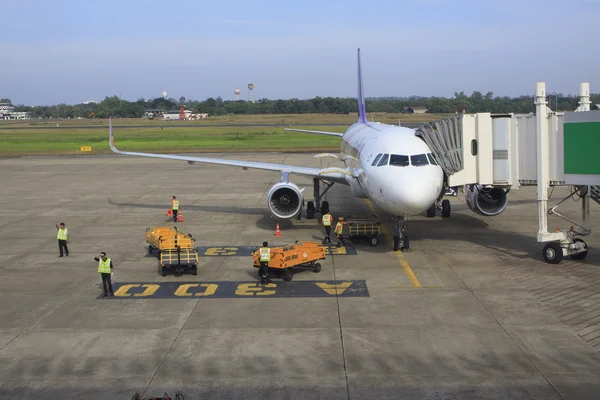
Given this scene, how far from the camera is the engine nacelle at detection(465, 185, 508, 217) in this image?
25.9 metres

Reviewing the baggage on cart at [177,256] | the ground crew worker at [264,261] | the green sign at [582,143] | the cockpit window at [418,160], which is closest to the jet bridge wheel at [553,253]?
the green sign at [582,143]

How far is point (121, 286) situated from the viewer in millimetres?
18484

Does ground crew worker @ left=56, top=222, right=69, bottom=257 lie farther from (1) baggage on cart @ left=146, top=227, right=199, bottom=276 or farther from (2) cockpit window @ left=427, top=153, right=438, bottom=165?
(2) cockpit window @ left=427, top=153, right=438, bottom=165

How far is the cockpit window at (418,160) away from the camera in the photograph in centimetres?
2094

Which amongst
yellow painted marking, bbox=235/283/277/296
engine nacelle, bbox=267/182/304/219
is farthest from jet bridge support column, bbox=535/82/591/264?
engine nacelle, bbox=267/182/304/219

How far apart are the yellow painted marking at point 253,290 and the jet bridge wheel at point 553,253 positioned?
8876 mm

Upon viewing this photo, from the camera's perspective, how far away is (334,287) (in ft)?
59.1

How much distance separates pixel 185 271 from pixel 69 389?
8.43 meters

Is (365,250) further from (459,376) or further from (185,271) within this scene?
(459,376)

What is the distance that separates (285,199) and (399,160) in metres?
6.71

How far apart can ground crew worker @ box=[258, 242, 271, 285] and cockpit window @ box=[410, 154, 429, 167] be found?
5877 mm

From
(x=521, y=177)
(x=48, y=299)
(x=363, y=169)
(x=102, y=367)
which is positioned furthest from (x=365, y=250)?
(x=102, y=367)

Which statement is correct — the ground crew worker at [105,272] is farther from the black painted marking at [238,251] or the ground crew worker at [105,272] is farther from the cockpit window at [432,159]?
the cockpit window at [432,159]

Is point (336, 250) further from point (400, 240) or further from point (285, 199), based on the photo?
point (285, 199)
